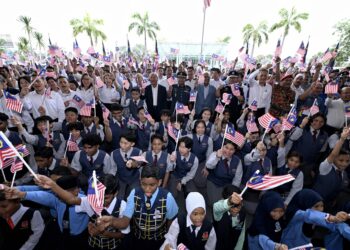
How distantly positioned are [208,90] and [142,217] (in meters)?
Answer: 5.36

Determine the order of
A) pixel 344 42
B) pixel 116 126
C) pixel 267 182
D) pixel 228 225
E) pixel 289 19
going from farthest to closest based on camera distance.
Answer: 1. pixel 289 19
2. pixel 344 42
3. pixel 116 126
4. pixel 228 225
5. pixel 267 182

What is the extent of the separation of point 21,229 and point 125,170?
1955mm

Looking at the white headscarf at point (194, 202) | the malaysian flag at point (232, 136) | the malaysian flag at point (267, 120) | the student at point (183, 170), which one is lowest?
the student at point (183, 170)

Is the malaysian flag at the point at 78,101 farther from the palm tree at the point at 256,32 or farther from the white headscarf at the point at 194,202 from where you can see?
the palm tree at the point at 256,32

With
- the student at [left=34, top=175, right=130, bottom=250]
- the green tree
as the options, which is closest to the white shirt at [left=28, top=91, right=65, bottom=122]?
the student at [left=34, top=175, right=130, bottom=250]

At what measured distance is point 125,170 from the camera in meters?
4.29

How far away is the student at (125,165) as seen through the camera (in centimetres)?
414

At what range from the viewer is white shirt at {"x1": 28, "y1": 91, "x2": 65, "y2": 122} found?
18.4ft

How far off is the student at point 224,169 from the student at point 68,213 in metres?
2.34

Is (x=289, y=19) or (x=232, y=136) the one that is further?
(x=289, y=19)

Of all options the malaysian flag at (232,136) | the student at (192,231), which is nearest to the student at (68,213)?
the student at (192,231)

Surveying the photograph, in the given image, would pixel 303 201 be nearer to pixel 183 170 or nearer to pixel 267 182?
pixel 267 182

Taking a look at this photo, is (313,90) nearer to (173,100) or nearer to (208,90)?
(208,90)

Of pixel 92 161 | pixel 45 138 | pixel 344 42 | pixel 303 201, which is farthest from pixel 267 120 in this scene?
pixel 344 42
